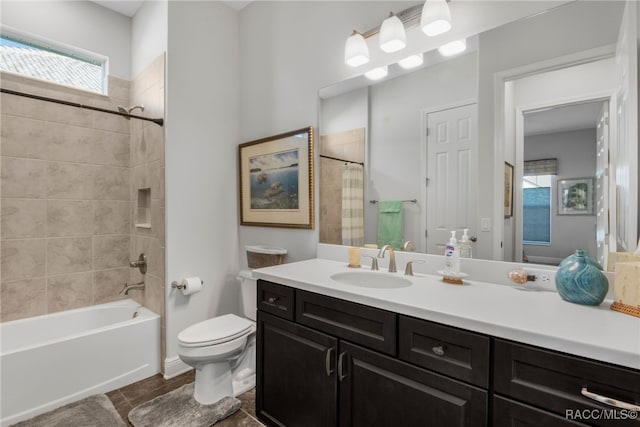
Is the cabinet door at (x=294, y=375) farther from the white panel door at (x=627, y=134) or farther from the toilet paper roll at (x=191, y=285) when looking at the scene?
the white panel door at (x=627, y=134)

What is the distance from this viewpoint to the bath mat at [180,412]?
5.59ft

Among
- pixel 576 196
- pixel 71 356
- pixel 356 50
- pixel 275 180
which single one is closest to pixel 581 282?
pixel 576 196

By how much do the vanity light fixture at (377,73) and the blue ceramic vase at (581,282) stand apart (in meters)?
1.34

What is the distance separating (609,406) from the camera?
28.5 inches

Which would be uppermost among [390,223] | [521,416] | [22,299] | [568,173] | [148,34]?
[148,34]

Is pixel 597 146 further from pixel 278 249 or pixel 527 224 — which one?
pixel 278 249

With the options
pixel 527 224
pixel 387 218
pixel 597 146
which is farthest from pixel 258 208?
pixel 597 146

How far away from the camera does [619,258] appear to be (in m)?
1.04

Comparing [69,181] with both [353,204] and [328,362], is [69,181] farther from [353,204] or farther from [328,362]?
[328,362]

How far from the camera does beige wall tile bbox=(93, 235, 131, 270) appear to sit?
2.61 metres

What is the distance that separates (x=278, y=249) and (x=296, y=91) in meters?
1.22

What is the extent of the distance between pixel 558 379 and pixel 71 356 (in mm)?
2549

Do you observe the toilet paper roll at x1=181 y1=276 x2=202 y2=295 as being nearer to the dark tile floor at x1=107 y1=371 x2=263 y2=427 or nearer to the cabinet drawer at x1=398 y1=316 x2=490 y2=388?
the dark tile floor at x1=107 y1=371 x2=263 y2=427

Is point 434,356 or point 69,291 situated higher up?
point 434,356
